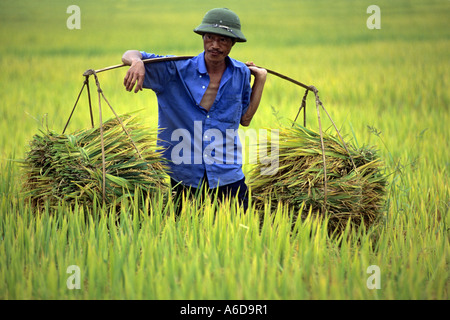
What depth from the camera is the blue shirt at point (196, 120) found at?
3.13 m

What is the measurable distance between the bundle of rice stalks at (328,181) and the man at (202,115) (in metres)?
0.22

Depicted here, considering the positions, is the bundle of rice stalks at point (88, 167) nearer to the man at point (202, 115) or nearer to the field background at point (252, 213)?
the field background at point (252, 213)

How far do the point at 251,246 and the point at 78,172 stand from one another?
90 centimetres

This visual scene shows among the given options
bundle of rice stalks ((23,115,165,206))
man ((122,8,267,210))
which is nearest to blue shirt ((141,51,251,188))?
man ((122,8,267,210))

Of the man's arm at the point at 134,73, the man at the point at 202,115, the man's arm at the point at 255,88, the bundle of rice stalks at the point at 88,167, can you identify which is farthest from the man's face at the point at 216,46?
the bundle of rice stalks at the point at 88,167

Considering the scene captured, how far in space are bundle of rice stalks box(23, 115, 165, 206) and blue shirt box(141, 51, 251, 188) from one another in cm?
21

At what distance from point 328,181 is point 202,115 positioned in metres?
0.78

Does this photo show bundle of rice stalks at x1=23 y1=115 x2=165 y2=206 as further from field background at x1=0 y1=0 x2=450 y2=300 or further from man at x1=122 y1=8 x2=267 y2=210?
man at x1=122 y1=8 x2=267 y2=210

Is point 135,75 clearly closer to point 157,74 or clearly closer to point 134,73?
point 134,73

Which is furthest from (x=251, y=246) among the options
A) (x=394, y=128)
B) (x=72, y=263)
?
(x=394, y=128)

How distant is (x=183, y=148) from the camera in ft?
10.4

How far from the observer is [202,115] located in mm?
3146

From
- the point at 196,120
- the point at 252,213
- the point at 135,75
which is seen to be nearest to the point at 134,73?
the point at 135,75

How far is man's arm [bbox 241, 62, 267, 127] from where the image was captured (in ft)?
10.5
